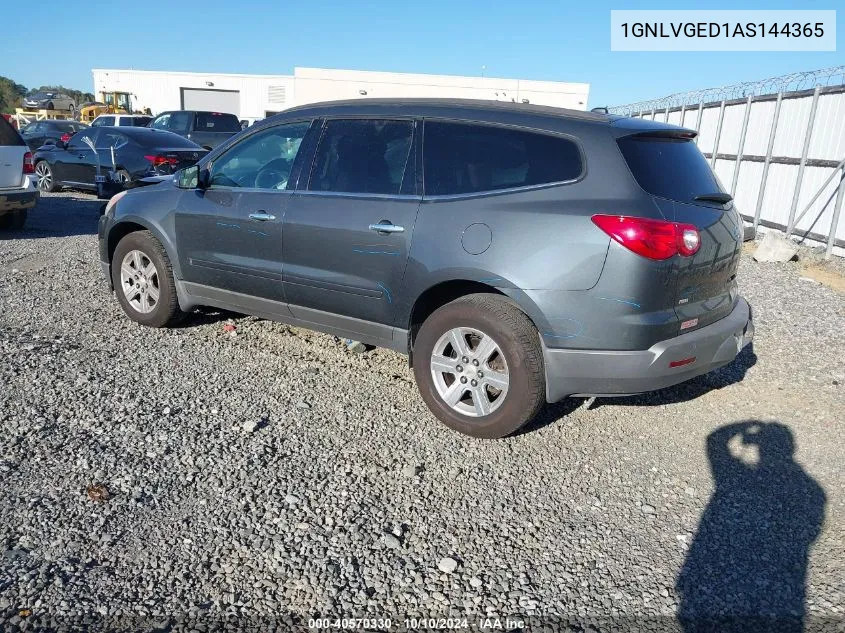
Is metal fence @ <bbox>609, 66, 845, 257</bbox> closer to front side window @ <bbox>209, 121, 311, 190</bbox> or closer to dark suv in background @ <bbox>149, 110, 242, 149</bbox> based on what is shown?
front side window @ <bbox>209, 121, 311, 190</bbox>

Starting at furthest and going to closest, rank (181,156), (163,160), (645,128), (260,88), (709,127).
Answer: (260,88) < (709,127) < (181,156) < (163,160) < (645,128)

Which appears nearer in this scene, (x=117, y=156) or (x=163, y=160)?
(x=163, y=160)

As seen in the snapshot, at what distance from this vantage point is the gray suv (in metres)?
3.56

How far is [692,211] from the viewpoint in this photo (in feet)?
12.1

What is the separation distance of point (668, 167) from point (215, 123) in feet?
60.3

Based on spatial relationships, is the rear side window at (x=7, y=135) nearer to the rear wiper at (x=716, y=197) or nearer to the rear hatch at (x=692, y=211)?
the rear hatch at (x=692, y=211)

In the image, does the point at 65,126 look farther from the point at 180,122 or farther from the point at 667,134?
the point at 667,134

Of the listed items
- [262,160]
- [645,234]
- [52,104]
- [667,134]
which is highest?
[52,104]

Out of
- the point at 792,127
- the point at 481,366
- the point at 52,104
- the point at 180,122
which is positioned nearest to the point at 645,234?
the point at 481,366

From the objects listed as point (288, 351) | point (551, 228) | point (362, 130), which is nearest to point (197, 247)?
point (288, 351)

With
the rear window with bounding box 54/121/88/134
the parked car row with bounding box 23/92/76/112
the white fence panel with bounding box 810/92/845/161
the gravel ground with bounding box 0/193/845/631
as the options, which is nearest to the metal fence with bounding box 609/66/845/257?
the white fence panel with bounding box 810/92/845/161

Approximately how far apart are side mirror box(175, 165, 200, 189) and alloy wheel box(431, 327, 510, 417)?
8.26 feet

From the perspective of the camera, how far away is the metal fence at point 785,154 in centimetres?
999

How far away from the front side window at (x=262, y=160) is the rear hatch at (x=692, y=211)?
234 cm
